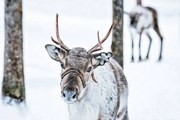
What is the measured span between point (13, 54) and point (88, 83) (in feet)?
Answer: 11.6

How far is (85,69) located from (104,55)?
13.7 inches

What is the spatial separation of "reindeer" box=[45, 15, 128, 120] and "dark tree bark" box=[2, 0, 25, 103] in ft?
8.99

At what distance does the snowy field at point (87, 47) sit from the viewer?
10.3 meters

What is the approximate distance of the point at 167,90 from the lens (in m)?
12.8

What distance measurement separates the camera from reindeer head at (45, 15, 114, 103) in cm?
579

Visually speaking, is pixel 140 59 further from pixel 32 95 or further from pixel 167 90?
pixel 32 95

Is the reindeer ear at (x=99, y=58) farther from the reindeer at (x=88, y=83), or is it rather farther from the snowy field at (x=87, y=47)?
the snowy field at (x=87, y=47)

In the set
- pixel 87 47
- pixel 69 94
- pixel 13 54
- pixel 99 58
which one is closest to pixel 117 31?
pixel 13 54

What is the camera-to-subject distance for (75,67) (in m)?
6.12

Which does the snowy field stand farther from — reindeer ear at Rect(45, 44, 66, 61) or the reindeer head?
the reindeer head

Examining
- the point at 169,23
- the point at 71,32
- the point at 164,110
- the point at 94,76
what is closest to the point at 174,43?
the point at 71,32

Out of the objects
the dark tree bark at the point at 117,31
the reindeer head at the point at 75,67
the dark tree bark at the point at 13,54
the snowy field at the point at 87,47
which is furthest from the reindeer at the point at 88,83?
the dark tree bark at the point at 117,31

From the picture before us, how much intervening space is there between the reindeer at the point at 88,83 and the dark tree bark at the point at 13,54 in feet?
8.99

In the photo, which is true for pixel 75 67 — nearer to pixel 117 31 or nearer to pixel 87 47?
pixel 117 31
